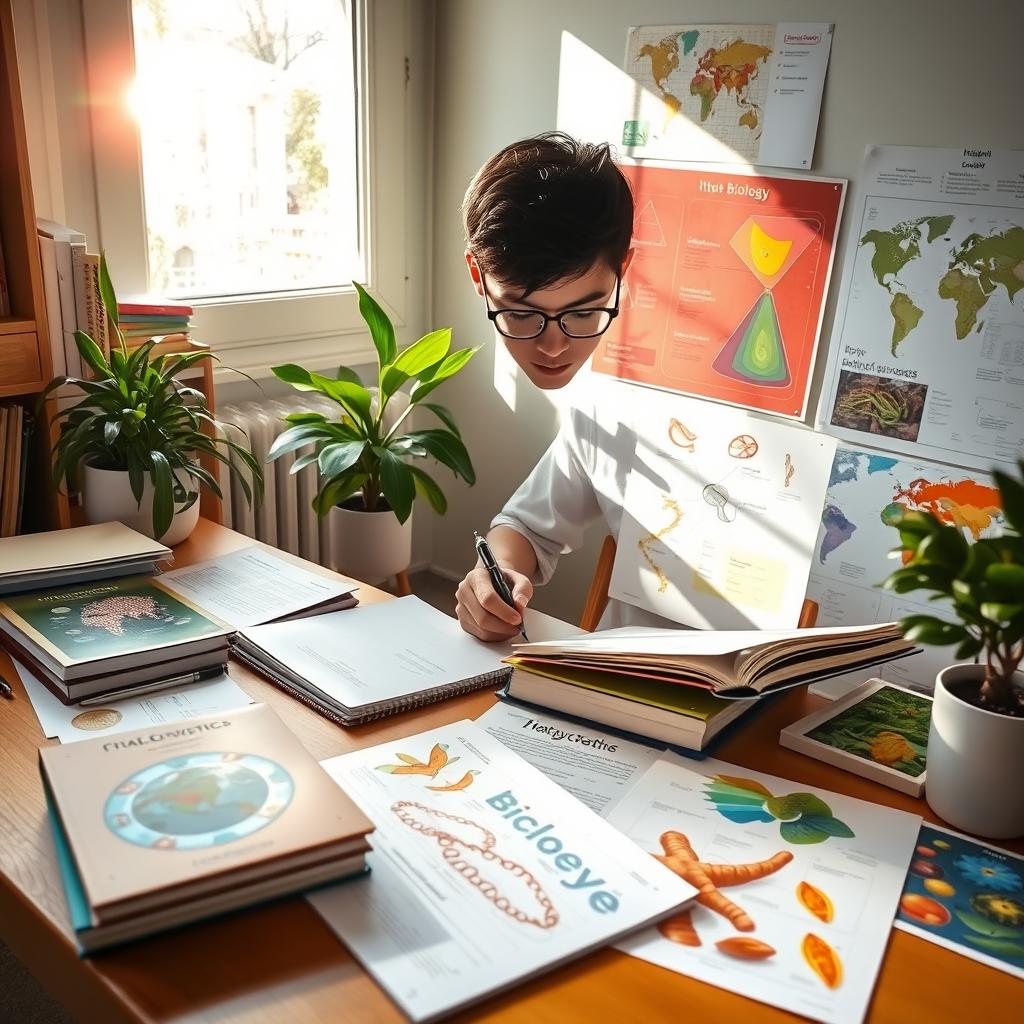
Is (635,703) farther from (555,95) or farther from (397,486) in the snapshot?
(555,95)

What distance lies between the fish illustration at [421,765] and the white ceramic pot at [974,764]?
0.48 m

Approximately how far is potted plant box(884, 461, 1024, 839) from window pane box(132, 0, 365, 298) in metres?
1.99

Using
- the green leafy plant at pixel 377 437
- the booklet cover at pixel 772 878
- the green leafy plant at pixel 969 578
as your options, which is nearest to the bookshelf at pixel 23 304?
the green leafy plant at pixel 377 437

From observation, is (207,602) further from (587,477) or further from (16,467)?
(587,477)

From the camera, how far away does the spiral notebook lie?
45.5 inches

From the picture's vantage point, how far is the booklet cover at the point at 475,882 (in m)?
0.76

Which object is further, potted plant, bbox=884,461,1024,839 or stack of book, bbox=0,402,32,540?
stack of book, bbox=0,402,32,540

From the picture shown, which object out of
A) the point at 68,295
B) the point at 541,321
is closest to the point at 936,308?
the point at 541,321

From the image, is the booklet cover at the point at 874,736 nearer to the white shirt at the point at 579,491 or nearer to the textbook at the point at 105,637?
the white shirt at the point at 579,491

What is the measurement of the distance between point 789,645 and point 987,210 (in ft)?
4.21

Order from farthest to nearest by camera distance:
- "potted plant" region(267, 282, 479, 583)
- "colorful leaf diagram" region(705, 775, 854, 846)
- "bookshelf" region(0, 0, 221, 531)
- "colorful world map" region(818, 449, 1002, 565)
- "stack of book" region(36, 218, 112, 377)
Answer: "potted plant" region(267, 282, 479, 583), "colorful world map" region(818, 449, 1002, 565), "stack of book" region(36, 218, 112, 377), "bookshelf" region(0, 0, 221, 531), "colorful leaf diagram" region(705, 775, 854, 846)

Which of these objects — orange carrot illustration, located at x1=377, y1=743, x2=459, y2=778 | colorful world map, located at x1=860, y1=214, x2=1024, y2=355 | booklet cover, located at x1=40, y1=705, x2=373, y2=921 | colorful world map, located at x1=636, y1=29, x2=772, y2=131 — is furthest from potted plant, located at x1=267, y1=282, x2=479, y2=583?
booklet cover, located at x1=40, y1=705, x2=373, y2=921

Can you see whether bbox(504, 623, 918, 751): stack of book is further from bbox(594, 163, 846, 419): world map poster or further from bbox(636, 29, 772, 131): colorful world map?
bbox(636, 29, 772, 131): colorful world map

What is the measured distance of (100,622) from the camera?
1.25 meters
